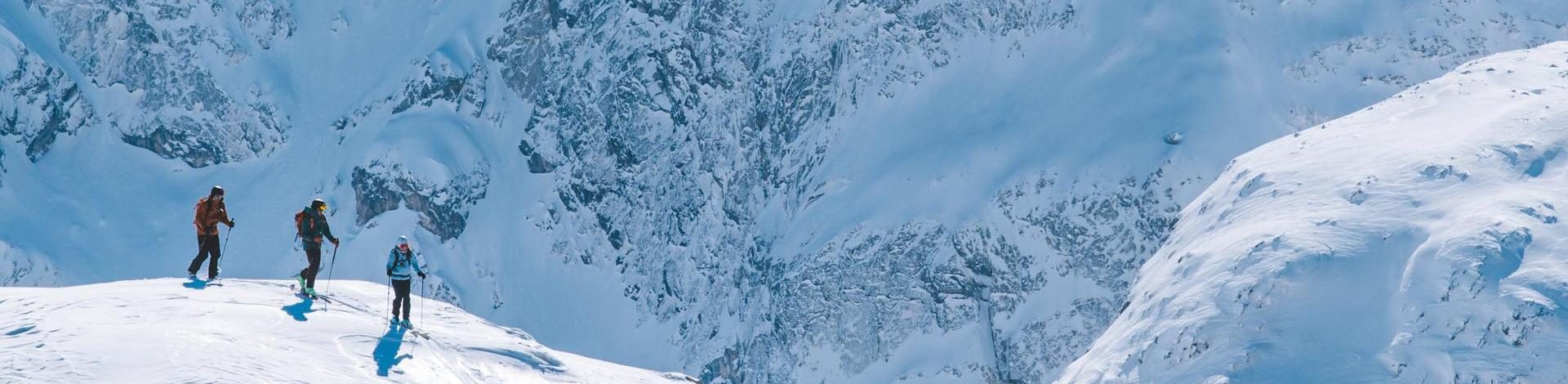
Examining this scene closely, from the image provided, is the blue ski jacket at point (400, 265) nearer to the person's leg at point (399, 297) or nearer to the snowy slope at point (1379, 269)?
the person's leg at point (399, 297)

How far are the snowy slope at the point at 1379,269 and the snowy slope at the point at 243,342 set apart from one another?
11787mm

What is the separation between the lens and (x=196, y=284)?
41.1 m

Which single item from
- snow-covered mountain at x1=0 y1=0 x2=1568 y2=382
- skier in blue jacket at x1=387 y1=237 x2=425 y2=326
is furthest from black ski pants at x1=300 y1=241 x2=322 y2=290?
snow-covered mountain at x1=0 y1=0 x2=1568 y2=382

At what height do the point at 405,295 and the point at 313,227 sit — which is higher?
the point at 313,227

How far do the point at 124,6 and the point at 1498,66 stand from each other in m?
76.9

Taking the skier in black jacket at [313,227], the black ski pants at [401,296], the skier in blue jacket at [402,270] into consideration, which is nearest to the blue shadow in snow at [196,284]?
the skier in black jacket at [313,227]

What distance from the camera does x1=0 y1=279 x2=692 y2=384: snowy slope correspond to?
1299 inches

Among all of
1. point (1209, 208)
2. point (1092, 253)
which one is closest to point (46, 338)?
point (1209, 208)

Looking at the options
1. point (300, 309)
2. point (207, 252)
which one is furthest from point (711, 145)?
point (300, 309)

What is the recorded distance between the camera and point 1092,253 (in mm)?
88875

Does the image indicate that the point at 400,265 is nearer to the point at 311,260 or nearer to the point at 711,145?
the point at 311,260

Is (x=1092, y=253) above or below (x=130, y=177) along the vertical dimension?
below

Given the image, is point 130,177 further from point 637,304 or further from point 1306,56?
point 1306,56

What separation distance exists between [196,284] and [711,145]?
6424 centimetres
